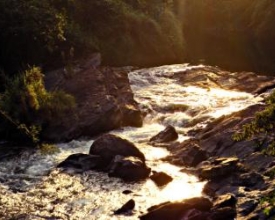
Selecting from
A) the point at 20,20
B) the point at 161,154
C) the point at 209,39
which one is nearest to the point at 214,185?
the point at 161,154

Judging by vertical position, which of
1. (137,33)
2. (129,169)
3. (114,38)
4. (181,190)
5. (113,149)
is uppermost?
(137,33)

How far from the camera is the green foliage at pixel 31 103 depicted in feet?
105

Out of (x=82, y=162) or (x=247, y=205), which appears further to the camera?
(x=82, y=162)

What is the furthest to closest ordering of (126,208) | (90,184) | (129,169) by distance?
(129,169), (90,184), (126,208)

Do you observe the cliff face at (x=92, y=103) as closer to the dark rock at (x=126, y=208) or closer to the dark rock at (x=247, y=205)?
the dark rock at (x=126, y=208)

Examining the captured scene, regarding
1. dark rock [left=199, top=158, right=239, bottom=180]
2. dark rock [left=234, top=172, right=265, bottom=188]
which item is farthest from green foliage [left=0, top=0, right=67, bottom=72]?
dark rock [left=234, top=172, right=265, bottom=188]

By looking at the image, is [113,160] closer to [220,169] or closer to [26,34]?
[220,169]

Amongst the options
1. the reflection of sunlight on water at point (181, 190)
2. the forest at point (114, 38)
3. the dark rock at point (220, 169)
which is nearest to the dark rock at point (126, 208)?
the reflection of sunlight on water at point (181, 190)

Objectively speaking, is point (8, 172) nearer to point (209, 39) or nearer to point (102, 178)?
Result: point (102, 178)

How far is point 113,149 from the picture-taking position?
91.8 feet

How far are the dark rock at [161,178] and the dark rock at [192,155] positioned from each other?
2774 millimetres

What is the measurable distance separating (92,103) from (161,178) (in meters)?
12.2

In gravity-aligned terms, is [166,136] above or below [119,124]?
below

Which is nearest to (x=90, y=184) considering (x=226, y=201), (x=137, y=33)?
(x=226, y=201)
